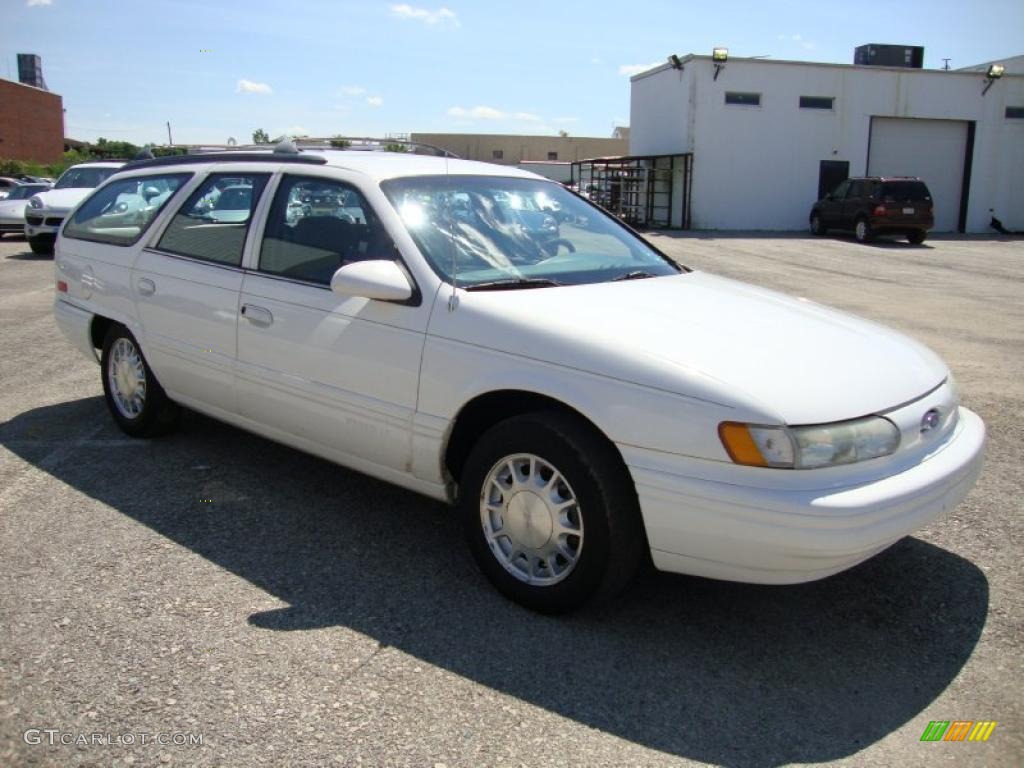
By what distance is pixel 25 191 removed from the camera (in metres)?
20.3

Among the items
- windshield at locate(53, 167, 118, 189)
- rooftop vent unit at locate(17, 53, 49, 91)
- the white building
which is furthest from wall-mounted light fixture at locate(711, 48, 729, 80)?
rooftop vent unit at locate(17, 53, 49, 91)

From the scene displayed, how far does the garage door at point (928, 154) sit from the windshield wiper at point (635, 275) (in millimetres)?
28702

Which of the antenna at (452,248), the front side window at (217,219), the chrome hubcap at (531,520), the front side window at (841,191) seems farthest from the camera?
the front side window at (841,191)

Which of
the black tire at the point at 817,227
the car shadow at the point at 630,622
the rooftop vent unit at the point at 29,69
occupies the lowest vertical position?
the car shadow at the point at 630,622

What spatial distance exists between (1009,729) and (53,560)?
11.9 feet

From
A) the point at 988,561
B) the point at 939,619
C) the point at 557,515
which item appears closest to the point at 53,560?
the point at 557,515

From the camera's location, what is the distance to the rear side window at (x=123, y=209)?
5164mm

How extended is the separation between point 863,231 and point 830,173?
6.15 m

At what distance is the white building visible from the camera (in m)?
28.4

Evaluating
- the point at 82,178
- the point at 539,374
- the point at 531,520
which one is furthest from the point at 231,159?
the point at 82,178

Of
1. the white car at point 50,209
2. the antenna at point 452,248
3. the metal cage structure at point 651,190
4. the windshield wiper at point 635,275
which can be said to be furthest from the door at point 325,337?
the metal cage structure at point 651,190

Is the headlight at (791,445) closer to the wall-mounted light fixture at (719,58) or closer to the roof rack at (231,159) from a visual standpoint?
the roof rack at (231,159)

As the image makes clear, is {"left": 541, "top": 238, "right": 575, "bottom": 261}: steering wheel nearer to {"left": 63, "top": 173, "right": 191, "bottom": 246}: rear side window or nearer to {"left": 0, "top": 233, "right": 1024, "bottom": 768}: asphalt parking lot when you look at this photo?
{"left": 0, "top": 233, "right": 1024, "bottom": 768}: asphalt parking lot

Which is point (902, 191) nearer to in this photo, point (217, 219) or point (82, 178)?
point (82, 178)
